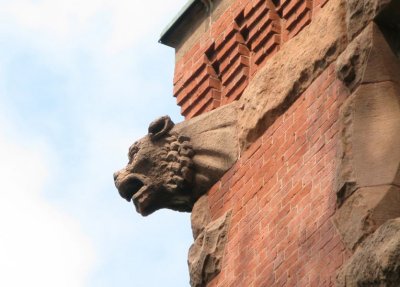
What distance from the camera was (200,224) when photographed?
10484 mm

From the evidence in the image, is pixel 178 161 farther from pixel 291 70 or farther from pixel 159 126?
pixel 291 70

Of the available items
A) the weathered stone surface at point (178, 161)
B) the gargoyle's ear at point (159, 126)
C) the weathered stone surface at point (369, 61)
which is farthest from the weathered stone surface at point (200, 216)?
the weathered stone surface at point (369, 61)

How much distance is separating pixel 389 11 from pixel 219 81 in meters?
1.83

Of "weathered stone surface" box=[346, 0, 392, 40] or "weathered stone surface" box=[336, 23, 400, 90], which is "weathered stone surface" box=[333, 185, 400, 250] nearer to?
"weathered stone surface" box=[336, 23, 400, 90]

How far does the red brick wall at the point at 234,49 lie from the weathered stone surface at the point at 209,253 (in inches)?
34.2

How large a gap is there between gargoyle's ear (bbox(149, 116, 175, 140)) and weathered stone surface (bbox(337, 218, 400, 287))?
2.49m

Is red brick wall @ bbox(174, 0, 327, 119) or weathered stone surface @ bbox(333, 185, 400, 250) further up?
red brick wall @ bbox(174, 0, 327, 119)

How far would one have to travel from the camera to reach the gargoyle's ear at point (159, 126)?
35.4 ft

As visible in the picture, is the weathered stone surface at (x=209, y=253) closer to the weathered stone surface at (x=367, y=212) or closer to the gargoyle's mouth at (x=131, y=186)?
the gargoyle's mouth at (x=131, y=186)

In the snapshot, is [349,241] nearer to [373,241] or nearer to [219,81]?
[373,241]

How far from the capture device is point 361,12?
9555mm

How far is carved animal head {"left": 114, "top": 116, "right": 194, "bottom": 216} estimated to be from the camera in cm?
1064

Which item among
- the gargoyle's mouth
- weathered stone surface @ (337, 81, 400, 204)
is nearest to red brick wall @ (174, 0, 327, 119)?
the gargoyle's mouth

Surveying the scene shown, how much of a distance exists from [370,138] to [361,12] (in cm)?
84
